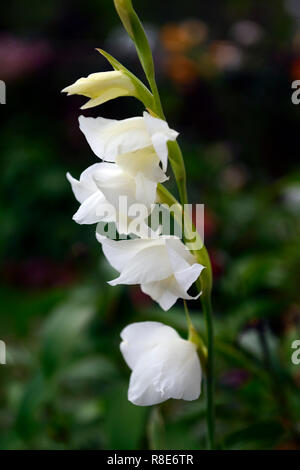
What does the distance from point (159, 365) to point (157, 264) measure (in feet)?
0.27

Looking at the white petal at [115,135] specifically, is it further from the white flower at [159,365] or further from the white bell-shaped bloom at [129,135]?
the white flower at [159,365]

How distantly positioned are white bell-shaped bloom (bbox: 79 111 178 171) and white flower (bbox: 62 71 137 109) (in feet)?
0.07

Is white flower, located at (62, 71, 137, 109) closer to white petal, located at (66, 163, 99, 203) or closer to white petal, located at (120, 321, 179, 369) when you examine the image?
white petal, located at (66, 163, 99, 203)

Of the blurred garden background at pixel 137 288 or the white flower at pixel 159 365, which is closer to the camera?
the white flower at pixel 159 365

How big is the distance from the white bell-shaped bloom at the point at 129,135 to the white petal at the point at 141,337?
0.15 meters

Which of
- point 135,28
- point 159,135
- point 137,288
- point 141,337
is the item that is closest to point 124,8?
point 135,28

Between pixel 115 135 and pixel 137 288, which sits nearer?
pixel 115 135

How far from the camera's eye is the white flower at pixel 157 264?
42 centimetres

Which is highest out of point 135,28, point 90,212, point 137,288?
point 135,28

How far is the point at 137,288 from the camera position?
3.76ft

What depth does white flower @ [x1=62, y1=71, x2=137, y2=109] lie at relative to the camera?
415 millimetres

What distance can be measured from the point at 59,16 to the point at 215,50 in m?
1.94

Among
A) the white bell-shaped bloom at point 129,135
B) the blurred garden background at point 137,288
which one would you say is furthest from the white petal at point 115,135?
the blurred garden background at point 137,288

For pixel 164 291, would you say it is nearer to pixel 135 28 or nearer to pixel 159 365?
pixel 159 365
